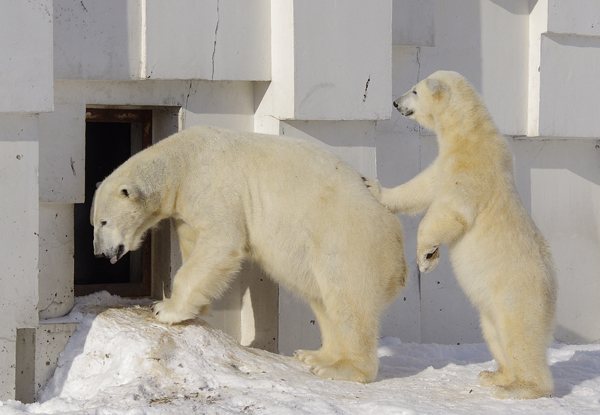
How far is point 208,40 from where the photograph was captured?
18.9 ft

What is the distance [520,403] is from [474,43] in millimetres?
Answer: 3926

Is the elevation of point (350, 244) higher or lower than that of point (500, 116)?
lower

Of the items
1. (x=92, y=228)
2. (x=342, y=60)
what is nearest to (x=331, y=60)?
(x=342, y=60)

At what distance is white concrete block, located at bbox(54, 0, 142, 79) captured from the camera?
17.9ft

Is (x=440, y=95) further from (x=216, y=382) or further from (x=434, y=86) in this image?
(x=216, y=382)

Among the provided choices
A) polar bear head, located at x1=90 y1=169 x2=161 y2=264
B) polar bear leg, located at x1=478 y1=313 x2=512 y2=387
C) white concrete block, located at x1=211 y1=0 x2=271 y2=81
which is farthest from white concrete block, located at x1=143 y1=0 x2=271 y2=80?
polar bear leg, located at x1=478 y1=313 x2=512 y2=387

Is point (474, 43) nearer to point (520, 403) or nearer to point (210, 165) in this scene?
point (210, 165)

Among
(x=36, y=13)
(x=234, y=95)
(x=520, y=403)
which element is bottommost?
(x=520, y=403)

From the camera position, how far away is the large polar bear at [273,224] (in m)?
4.93

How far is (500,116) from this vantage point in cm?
730

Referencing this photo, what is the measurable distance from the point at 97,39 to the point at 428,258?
2.78 m

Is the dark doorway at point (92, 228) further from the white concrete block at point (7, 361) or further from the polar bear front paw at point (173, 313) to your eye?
the white concrete block at point (7, 361)

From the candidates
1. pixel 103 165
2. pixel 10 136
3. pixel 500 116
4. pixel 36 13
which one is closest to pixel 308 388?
pixel 10 136

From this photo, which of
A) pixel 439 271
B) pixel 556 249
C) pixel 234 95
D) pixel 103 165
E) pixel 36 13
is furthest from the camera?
pixel 103 165
